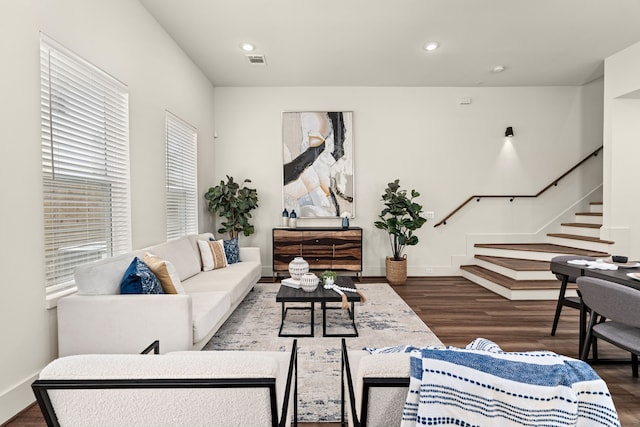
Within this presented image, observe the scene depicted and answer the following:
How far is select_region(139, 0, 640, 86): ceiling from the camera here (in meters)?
3.45

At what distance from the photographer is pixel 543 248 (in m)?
5.29

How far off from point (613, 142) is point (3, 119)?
21.4 ft

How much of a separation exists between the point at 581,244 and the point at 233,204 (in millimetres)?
5405

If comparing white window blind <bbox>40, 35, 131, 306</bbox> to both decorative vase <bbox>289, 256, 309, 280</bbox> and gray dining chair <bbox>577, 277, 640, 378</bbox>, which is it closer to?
decorative vase <bbox>289, 256, 309, 280</bbox>

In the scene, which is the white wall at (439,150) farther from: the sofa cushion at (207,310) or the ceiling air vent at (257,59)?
the sofa cushion at (207,310)

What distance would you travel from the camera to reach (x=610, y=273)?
2498 millimetres

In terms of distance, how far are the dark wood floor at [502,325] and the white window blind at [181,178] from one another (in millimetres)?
2554

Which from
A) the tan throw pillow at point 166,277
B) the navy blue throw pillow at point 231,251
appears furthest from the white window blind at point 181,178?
the tan throw pillow at point 166,277

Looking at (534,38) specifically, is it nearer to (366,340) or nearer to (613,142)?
(613,142)

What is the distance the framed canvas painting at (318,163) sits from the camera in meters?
5.74

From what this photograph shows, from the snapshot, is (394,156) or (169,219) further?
(394,156)

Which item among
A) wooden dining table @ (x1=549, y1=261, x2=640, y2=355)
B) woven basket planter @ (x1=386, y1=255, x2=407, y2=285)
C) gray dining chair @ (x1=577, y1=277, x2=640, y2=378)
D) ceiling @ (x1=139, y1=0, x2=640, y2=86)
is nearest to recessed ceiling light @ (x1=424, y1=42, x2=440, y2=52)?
ceiling @ (x1=139, y1=0, x2=640, y2=86)

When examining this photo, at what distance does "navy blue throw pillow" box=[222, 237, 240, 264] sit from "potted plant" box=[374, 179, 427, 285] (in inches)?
90.0

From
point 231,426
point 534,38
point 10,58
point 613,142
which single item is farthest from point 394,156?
point 231,426
